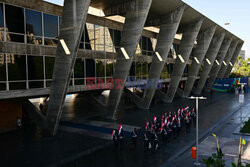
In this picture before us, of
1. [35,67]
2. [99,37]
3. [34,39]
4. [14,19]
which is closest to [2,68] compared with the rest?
[35,67]

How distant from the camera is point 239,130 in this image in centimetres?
1878

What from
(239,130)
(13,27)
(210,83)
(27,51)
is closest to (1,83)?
(27,51)

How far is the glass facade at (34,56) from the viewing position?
17.9m

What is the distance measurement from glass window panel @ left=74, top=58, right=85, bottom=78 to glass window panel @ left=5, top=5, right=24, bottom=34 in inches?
253

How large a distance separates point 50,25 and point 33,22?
183cm

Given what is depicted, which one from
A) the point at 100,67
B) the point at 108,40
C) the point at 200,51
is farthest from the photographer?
the point at 200,51

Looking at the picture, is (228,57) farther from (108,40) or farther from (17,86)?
(17,86)

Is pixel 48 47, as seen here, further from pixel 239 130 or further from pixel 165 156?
pixel 239 130

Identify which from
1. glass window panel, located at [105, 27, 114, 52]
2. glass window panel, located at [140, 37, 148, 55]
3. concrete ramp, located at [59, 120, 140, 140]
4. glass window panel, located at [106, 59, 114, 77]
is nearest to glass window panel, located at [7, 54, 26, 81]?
concrete ramp, located at [59, 120, 140, 140]

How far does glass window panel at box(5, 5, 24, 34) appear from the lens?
18.2 m

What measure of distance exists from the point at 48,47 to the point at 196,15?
22.4 m

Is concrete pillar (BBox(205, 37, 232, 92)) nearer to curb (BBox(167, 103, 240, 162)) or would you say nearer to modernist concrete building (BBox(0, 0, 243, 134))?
modernist concrete building (BBox(0, 0, 243, 134))

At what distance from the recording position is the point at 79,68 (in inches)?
950

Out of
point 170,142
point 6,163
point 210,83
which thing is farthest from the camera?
point 210,83
